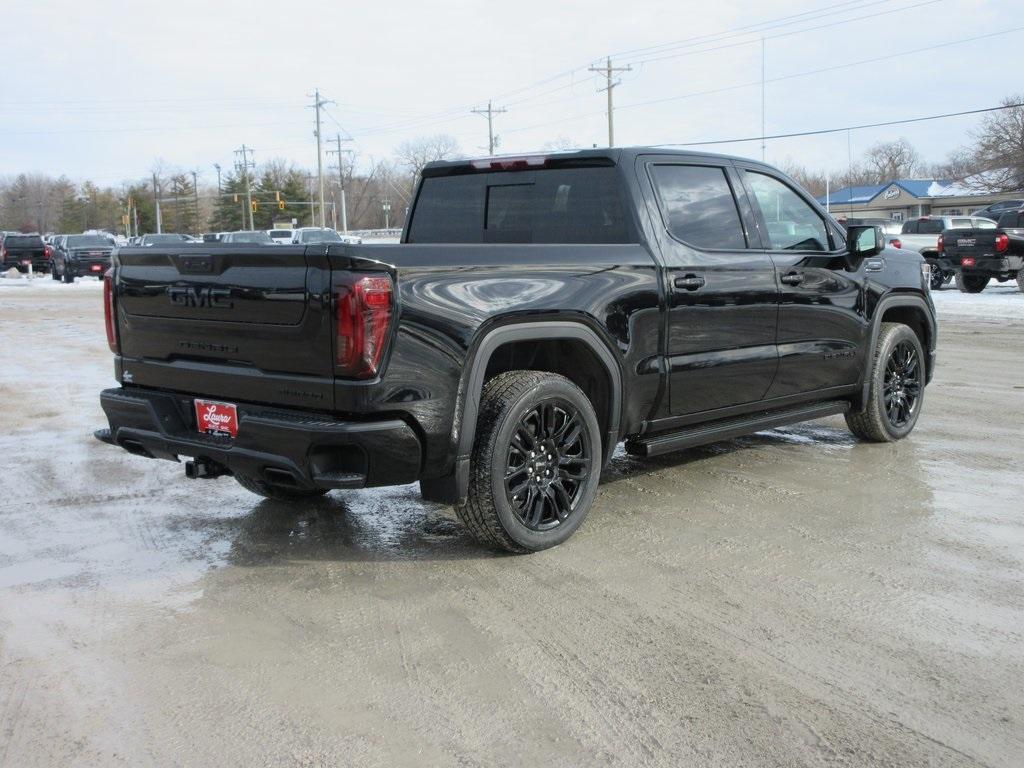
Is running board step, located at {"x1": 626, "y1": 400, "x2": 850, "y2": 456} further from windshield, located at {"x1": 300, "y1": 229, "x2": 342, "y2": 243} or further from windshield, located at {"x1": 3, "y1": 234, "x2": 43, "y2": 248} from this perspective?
windshield, located at {"x1": 3, "y1": 234, "x2": 43, "y2": 248}

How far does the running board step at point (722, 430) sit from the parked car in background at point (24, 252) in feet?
135

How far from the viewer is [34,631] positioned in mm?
3932

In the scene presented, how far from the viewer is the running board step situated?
5.40 meters

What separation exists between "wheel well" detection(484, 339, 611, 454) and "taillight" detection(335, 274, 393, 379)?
0.87 meters

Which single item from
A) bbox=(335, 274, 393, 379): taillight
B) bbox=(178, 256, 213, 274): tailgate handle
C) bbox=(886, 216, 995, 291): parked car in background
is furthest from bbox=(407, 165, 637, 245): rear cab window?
bbox=(886, 216, 995, 291): parked car in background

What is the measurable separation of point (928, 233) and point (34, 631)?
91.7 ft

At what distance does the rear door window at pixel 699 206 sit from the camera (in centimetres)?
546

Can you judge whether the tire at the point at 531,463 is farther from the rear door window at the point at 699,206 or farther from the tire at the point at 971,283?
the tire at the point at 971,283

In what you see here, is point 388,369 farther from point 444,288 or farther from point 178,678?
point 178,678

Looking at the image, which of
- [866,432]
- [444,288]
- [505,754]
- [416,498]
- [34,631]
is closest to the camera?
[505,754]

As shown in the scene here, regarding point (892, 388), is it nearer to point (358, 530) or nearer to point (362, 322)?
point (358, 530)

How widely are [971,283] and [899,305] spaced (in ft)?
55.8

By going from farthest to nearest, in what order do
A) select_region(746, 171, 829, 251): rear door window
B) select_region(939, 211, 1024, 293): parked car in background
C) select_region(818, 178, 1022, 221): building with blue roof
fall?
select_region(818, 178, 1022, 221): building with blue roof
select_region(939, 211, 1024, 293): parked car in background
select_region(746, 171, 829, 251): rear door window

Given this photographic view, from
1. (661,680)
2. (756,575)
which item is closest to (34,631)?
(661,680)
